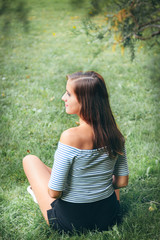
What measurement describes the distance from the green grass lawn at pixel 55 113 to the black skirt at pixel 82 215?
6 cm

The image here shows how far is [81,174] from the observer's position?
1540 mm

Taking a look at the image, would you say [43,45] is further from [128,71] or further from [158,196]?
[158,196]

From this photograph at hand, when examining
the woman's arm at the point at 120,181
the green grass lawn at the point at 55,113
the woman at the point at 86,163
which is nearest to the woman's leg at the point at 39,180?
the woman at the point at 86,163

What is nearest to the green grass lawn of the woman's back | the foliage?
the foliage

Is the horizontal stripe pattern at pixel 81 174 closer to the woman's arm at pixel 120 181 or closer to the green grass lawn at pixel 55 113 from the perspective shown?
the woman's arm at pixel 120 181

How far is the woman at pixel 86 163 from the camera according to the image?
146 cm

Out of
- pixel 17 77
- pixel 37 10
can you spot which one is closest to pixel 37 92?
pixel 17 77

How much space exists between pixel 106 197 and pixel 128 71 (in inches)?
Answer: 135

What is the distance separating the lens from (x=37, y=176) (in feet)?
6.24

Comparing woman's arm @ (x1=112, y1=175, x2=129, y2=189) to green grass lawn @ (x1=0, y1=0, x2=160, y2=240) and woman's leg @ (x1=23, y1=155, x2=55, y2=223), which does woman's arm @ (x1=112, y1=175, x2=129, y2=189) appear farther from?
woman's leg @ (x1=23, y1=155, x2=55, y2=223)

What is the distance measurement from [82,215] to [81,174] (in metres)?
0.27

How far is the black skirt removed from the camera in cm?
161

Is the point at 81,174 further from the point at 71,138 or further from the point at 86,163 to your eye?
the point at 71,138

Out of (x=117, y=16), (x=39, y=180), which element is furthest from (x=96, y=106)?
(x=39, y=180)
